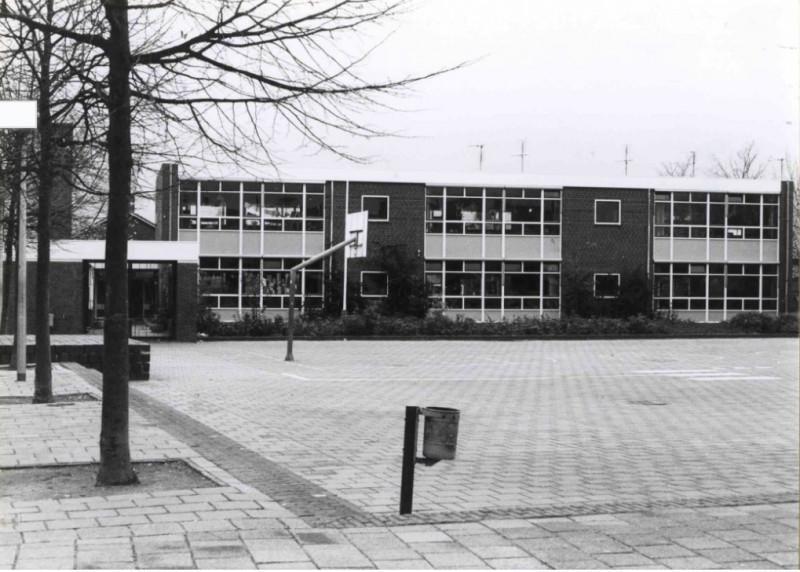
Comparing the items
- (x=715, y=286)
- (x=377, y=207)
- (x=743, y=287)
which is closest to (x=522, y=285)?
(x=377, y=207)

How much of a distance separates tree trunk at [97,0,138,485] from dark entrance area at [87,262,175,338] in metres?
29.0

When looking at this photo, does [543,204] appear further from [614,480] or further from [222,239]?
[614,480]

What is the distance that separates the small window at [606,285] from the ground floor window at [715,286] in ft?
7.72

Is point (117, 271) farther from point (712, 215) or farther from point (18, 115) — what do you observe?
point (712, 215)

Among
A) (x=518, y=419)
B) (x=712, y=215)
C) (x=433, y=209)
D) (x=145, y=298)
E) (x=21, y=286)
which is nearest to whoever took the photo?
(x=518, y=419)

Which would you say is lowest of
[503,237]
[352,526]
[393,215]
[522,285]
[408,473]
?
[352,526]

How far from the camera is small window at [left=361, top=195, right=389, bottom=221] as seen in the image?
43875 millimetres

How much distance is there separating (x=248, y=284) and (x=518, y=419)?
29.6 metres

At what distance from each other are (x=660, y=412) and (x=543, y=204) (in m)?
31.9

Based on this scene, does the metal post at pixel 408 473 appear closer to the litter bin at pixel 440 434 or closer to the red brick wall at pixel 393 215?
the litter bin at pixel 440 434

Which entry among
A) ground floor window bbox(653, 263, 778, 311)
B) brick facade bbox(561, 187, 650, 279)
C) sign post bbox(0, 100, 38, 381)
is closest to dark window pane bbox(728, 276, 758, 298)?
ground floor window bbox(653, 263, 778, 311)

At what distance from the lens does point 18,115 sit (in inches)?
270

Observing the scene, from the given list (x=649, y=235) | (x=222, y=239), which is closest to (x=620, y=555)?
(x=222, y=239)

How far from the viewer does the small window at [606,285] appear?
44450mm
